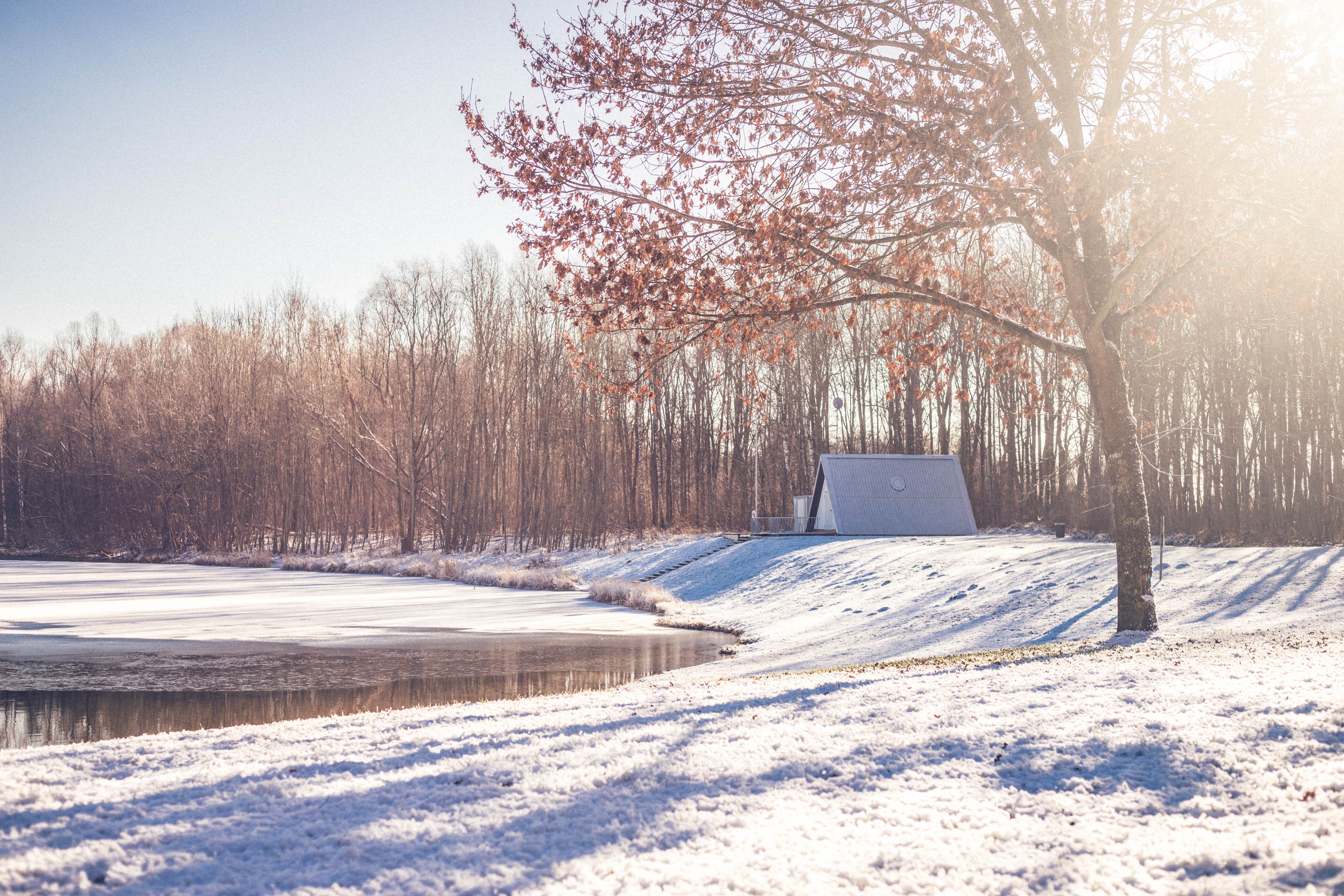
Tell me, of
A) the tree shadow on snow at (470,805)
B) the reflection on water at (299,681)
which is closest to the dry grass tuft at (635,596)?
the reflection on water at (299,681)

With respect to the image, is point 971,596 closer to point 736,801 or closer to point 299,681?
point 299,681

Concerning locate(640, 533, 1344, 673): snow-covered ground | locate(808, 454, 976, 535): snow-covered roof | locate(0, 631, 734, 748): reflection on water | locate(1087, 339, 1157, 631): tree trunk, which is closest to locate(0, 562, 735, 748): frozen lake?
locate(0, 631, 734, 748): reflection on water

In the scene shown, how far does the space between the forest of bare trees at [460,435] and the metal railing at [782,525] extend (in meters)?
4.62

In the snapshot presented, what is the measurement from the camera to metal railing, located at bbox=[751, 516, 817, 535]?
35312 millimetres

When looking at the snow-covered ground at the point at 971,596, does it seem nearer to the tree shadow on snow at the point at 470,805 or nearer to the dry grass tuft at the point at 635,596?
the dry grass tuft at the point at 635,596

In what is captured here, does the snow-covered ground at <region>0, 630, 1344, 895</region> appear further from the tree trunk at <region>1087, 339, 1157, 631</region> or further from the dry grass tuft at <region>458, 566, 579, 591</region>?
the dry grass tuft at <region>458, 566, 579, 591</region>

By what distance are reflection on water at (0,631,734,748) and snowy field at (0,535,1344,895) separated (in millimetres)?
3979

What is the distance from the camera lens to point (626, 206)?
8578 mm

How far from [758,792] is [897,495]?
2956 centimetres

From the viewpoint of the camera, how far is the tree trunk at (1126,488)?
998 cm

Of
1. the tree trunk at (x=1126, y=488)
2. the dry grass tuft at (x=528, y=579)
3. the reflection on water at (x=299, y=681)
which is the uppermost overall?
the tree trunk at (x=1126, y=488)

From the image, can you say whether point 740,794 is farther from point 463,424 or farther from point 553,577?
point 463,424

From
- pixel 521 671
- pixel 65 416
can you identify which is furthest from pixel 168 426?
pixel 521 671

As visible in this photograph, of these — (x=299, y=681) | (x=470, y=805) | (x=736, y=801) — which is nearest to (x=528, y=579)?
(x=299, y=681)
